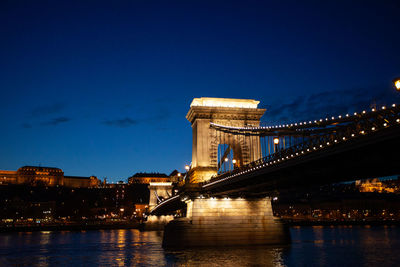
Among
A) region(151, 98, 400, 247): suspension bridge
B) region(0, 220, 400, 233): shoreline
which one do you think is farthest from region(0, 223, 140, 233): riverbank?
region(151, 98, 400, 247): suspension bridge

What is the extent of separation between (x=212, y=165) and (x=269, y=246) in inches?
504

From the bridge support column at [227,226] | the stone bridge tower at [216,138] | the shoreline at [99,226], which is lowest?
the shoreline at [99,226]

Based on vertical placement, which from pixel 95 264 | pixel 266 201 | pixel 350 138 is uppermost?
pixel 350 138

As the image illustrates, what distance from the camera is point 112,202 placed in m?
196

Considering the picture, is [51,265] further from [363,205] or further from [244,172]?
[363,205]

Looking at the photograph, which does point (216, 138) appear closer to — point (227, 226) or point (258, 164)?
point (227, 226)

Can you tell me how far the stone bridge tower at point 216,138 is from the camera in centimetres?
4841

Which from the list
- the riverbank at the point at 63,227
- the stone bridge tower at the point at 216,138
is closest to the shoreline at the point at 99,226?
the riverbank at the point at 63,227

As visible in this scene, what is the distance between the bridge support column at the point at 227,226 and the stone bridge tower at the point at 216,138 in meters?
6.40

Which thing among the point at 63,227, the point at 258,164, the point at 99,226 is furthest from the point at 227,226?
the point at 99,226

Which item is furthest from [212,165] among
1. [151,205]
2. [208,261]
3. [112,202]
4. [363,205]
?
[112,202]

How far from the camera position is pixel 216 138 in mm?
49500

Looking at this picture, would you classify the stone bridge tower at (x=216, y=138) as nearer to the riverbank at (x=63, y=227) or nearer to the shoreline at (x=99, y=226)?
the shoreline at (x=99, y=226)

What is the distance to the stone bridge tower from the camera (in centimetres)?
4841
